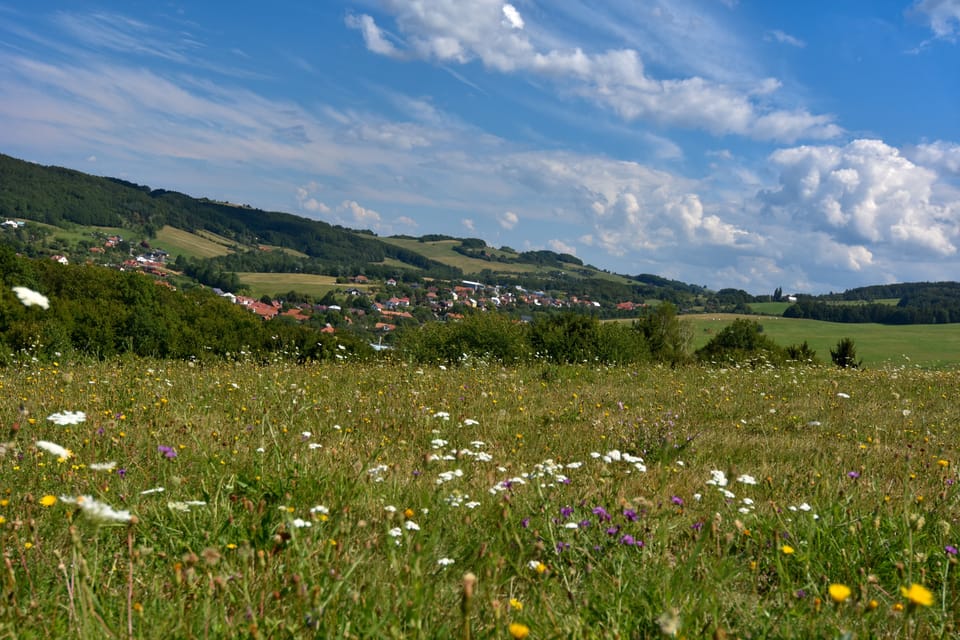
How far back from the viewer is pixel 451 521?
3.37 meters

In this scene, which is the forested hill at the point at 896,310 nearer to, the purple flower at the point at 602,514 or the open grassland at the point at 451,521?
the open grassland at the point at 451,521

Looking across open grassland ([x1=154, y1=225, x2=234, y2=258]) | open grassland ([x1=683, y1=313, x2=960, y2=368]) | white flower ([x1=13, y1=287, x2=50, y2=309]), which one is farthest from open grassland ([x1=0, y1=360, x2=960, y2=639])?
open grassland ([x1=154, y1=225, x2=234, y2=258])

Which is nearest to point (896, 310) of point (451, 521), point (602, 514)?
point (602, 514)

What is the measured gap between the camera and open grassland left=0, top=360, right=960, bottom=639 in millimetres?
2195

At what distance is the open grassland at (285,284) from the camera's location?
120625mm

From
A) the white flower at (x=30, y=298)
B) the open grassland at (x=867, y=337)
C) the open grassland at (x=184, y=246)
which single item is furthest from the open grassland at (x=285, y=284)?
the white flower at (x=30, y=298)

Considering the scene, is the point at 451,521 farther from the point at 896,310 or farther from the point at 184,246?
the point at 184,246

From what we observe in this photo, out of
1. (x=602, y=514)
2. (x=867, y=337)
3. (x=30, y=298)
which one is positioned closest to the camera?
(x=30, y=298)

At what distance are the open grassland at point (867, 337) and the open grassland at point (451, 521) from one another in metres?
58.9

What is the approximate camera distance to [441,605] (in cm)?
242

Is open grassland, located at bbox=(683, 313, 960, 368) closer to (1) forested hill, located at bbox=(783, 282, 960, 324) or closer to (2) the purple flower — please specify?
(1) forested hill, located at bbox=(783, 282, 960, 324)

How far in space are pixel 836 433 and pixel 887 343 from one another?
302ft

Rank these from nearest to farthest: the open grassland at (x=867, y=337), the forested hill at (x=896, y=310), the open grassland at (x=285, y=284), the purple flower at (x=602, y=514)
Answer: the purple flower at (x=602, y=514)
the open grassland at (x=867, y=337)
the open grassland at (x=285, y=284)
the forested hill at (x=896, y=310)

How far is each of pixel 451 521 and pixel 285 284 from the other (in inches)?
5448
